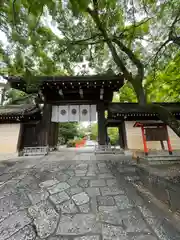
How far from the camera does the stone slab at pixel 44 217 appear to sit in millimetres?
2259

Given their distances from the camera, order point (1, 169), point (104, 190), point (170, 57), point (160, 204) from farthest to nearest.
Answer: point (170, 57) → point (1, 169) → point (104, 190) → point (160, 204)

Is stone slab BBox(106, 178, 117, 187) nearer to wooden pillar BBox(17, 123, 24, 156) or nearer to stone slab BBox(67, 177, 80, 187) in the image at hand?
stone slab BBox(67, 177, 80, 187)

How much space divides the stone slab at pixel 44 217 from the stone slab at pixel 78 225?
0.14 metres

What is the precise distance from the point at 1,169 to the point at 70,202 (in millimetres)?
3878

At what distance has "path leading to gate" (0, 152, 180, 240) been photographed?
2.20 meters

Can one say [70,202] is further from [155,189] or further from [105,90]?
[105,90]

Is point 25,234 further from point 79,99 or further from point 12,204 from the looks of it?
point 79,99

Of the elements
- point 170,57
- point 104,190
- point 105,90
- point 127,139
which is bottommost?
point 104,190

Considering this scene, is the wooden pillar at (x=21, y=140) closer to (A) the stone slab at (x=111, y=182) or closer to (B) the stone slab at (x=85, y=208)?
(A) the stone slab at (x=111, y=182)

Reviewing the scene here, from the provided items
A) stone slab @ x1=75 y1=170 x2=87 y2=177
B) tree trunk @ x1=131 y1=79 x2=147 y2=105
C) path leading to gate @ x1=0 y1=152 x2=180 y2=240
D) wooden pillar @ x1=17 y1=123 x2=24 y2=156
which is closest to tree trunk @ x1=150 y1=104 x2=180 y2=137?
tree trunk @ x1=131 y1=79 x2=147 y2=105

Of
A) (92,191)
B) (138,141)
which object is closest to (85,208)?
(92,191)

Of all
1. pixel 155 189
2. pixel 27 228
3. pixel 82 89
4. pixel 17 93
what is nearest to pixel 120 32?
pixel 82 89

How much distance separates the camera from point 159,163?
5.75 meters

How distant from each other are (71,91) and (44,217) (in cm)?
734
